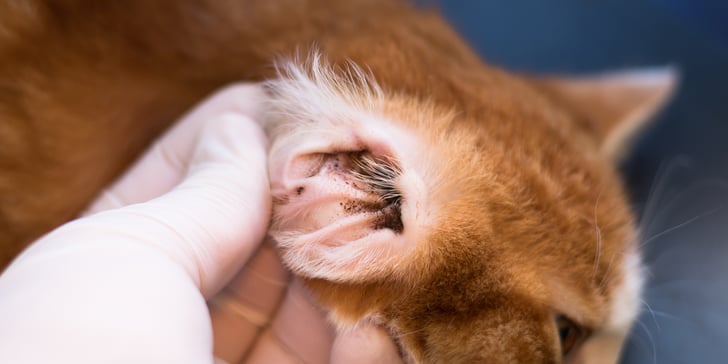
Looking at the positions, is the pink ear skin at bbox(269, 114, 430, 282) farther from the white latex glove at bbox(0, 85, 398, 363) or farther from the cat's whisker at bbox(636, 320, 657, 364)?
the cat's whisker at bbox(636, 320, 657, 364)

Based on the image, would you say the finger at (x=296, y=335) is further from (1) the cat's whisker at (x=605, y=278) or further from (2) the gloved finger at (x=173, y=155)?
(1) the cat's whisker at (x=605, y=278)

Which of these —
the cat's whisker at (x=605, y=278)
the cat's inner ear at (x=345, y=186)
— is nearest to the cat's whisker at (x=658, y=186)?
the cat's whisker at (x=605, y=278)

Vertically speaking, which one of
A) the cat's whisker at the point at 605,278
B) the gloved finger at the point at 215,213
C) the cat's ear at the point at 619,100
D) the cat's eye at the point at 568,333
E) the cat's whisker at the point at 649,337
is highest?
the cat's ear at the point at 619,100

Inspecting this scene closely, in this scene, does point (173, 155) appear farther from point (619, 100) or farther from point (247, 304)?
point (619, 100)

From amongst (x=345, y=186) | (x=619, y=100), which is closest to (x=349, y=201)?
(x=345, y=186)

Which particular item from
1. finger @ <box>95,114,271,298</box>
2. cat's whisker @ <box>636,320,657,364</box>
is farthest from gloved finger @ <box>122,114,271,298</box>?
cat's whisker @ <box>636,320,657,364</box>

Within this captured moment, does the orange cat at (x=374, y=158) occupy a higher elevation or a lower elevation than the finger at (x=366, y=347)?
higher
